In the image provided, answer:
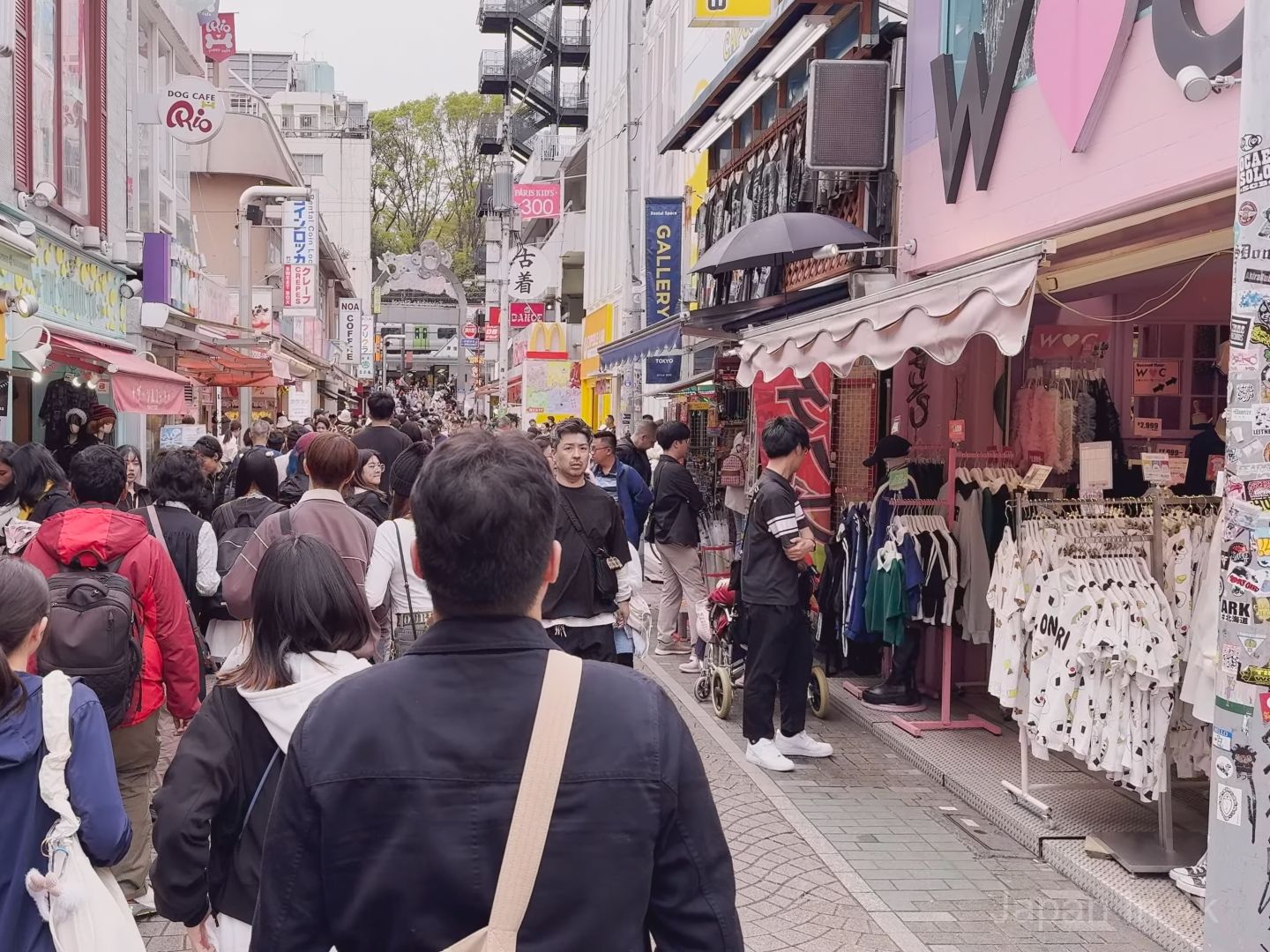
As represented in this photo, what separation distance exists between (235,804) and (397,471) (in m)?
3.79

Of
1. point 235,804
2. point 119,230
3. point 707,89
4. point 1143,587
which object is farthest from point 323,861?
point 119,230

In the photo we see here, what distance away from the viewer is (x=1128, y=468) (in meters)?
8.94

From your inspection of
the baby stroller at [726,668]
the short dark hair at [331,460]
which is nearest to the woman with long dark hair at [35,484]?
the short dark hair at [331,460]

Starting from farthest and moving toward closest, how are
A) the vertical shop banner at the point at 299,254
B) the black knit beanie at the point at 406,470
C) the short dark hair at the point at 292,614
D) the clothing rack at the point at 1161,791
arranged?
the vertical shop banner at the point at 299,254, the black knit beanie at the point at 406,470, the clothing rack at the point at 1161,791, the short dark hair at the point at 292,614

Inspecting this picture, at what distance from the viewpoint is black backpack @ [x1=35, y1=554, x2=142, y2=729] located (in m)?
4.50

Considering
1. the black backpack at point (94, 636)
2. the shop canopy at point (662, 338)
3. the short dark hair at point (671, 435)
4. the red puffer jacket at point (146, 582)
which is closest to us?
the black backpack at point (94, 636)

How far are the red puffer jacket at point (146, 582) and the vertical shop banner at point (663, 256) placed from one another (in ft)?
47.4

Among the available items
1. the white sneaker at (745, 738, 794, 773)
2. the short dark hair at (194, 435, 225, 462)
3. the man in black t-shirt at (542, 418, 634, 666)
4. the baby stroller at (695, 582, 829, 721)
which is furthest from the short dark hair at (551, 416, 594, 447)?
the short dark hair at (194, 435, 225, 462)

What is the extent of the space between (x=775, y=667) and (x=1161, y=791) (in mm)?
2470

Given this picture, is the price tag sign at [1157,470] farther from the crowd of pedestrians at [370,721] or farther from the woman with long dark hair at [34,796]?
the woman with long dark hair at [34,796]

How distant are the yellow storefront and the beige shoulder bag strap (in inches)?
1141

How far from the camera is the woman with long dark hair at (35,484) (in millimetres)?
6637

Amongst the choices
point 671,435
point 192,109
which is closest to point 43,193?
point 192,109

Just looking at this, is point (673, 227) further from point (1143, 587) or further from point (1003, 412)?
point (1143, 587)
